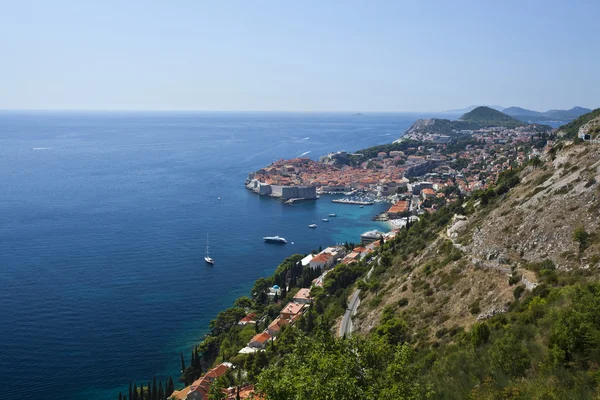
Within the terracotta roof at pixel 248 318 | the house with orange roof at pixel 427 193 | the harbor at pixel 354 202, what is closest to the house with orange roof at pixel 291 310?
the terracotta roof at pixel 248 318

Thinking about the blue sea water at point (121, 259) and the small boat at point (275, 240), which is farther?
the small boat at point (275, 240)

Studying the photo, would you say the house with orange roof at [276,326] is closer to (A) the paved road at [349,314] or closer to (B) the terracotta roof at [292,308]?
(B) the terracotta roof at [292,308]

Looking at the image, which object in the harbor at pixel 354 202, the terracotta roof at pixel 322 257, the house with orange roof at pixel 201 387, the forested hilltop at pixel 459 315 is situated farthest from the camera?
the harbor at pixel 354 202

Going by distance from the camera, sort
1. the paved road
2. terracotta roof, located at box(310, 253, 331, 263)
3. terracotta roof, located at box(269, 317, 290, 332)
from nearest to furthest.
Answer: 1. the paved road
2. terracotta roof, located at box(269, 317, 290, 332)
3. terracotta roof, located at box(310, 253, 331, 263)

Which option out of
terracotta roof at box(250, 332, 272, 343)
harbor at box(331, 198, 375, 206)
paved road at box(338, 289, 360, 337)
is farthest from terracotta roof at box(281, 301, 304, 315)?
harbor at box(331, 198, 375, 206)

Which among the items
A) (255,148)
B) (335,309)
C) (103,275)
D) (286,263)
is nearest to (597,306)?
(335,309)

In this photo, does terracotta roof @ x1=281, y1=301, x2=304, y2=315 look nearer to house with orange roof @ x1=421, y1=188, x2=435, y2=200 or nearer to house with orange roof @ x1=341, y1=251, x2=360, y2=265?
house with orange roof @ x1=341, y1=251, x2=360, y2=265

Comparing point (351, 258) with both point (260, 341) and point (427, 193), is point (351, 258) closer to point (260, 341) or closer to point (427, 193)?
point (260, 341)
